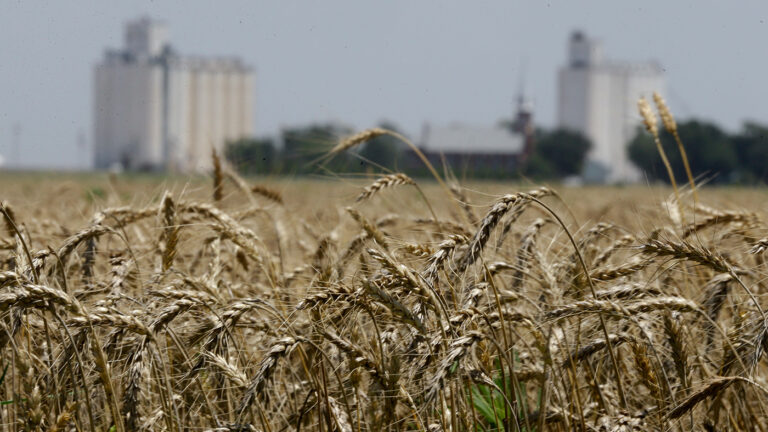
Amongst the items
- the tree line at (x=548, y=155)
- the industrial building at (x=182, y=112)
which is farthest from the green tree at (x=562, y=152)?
the industrial building at (x=182, y=112)

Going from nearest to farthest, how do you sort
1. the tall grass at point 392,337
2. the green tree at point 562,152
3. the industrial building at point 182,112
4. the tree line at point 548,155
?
the tall grass at point 392,337
the tree line at point 548,155
the green tree at point 562,152
the industrial building at point 182,112

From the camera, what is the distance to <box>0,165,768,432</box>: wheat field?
1.93 metres

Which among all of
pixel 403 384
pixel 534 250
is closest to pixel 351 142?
pixel 534 250

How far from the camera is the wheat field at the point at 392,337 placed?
6.35 feet

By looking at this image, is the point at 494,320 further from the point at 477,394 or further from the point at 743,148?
the point at 743,148

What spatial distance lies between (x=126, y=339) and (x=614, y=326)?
133 cm

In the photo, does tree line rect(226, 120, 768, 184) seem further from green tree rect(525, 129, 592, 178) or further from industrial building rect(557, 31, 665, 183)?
industrial building rect(557, 31, 665, 183)

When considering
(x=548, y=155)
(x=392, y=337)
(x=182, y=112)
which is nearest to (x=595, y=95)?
(x=182, y=112)

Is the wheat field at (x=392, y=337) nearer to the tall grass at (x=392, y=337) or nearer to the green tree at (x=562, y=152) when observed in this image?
the tall grass at (x=392, y=337)

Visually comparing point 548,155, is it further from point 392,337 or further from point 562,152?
point 392,337

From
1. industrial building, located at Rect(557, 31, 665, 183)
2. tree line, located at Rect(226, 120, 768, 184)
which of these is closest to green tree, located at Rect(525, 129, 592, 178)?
tree line, located at Rect(226, 120, 768, 184)

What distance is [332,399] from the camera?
228cm

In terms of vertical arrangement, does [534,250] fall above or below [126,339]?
above

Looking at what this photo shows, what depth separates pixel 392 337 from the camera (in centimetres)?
225
